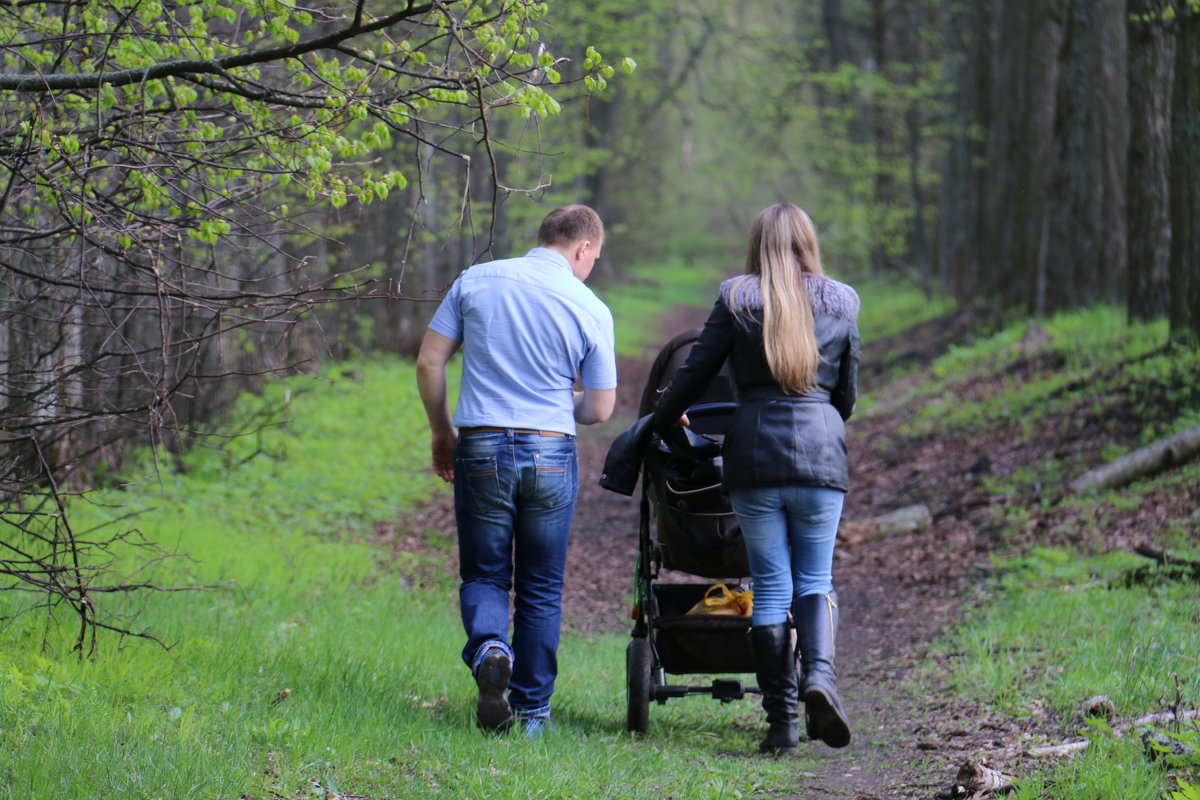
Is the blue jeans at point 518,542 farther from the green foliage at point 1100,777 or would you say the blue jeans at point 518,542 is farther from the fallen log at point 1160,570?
the fallen log at point 1160,570

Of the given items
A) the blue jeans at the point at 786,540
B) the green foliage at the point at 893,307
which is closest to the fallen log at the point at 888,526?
the blue jeans at the point at 786,540

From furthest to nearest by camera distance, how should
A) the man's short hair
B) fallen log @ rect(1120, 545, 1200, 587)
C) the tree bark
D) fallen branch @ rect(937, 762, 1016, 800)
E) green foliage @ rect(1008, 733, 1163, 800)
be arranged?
1. the tree bark
2. fallen log @ rect(1120, 545, 1200, 587)
3. the man's short hair
4. fallen branch @ rect(937, 762, 1016, 800)
5. green foliage @ rect(1008, 733, 1163, 800)

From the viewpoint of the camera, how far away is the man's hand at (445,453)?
15.4 feet

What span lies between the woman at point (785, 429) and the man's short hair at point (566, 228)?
675 millimetres

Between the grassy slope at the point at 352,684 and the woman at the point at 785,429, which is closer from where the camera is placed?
the grassy slope at the point at 352,684

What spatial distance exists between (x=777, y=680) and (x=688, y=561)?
640mm

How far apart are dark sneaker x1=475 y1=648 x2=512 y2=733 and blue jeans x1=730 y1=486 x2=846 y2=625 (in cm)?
103

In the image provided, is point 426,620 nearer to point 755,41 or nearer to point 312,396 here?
point 312,396

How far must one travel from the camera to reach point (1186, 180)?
9.48 m

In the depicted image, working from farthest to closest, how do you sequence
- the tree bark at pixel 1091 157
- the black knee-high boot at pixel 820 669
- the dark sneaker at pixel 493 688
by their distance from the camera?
the tree bark at pixel 1091 157, the dark sneaker at pixel 493 688, the black knee-high boot at pixel 820 669

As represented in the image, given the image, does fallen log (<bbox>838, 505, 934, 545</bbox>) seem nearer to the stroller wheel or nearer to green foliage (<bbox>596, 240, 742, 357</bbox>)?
the stroller wheel

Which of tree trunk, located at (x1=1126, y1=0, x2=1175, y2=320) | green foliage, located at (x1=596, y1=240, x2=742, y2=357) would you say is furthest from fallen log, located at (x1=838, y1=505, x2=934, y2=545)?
green foliage, located at (x1=596, y1=240, x2=742, y2=357)

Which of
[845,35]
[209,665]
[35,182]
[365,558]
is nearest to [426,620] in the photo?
[365,558]

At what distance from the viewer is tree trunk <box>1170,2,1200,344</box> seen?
9.26 m
